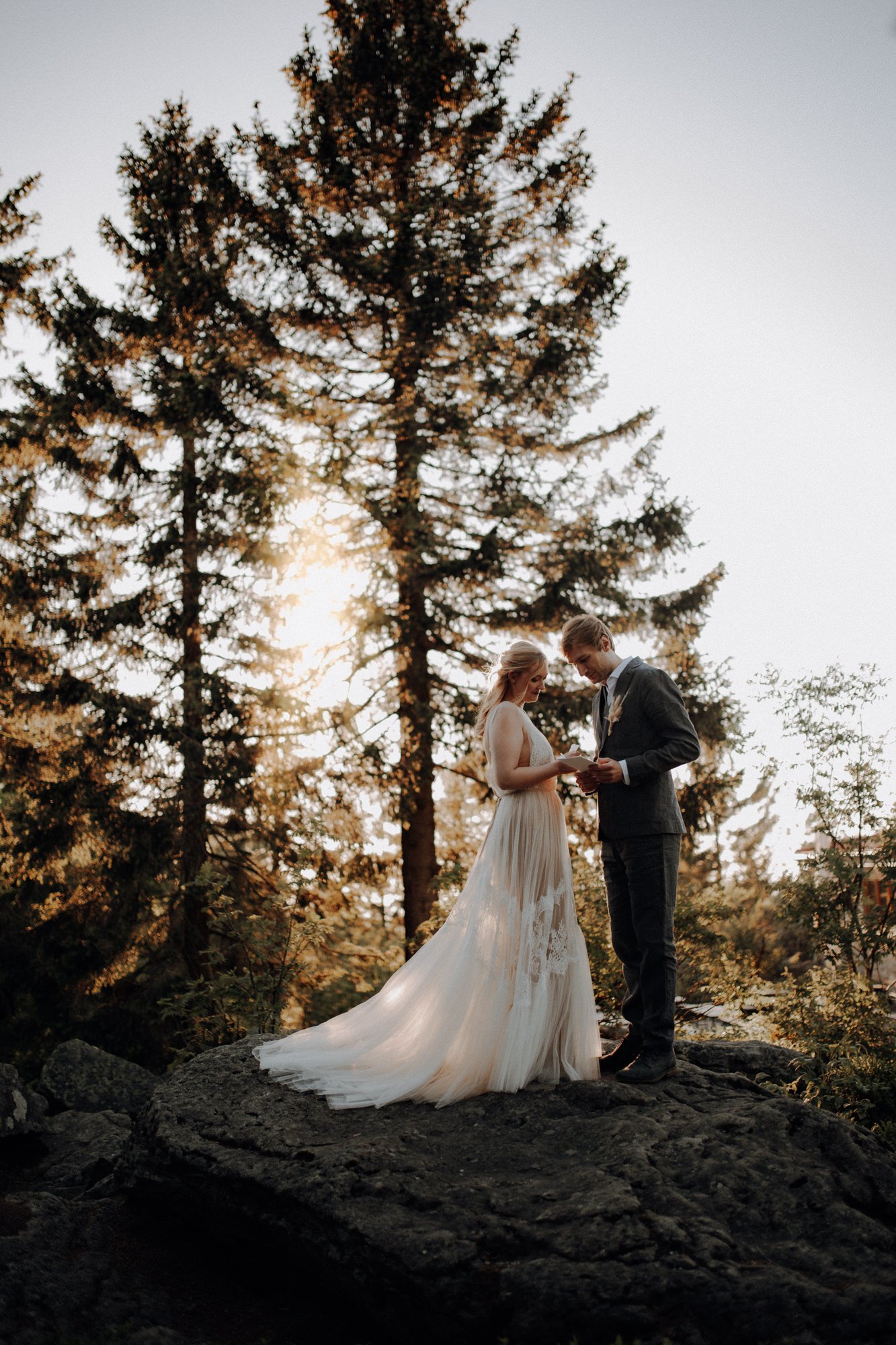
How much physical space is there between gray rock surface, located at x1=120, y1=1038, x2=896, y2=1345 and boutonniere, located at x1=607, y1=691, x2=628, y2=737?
1.86m

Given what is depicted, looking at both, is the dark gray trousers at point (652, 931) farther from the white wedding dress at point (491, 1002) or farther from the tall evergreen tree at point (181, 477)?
the tall evergreen tree at point (181, 477)

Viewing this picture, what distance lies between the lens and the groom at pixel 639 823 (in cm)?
445

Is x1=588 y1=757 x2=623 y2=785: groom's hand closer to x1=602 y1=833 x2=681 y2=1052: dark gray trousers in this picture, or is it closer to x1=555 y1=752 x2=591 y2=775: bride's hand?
x1=555 y1=752 x2=591 y2=775: bride's hand

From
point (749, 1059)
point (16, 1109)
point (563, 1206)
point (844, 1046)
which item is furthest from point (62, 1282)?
point (844, 1046)

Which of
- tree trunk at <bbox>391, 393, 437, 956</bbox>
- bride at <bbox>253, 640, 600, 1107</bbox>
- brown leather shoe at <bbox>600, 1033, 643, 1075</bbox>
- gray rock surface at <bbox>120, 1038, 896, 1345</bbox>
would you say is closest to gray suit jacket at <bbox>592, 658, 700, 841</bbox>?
bride at <bbox>253, 640, 600, 1107</bbox>

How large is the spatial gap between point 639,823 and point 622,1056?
135cm

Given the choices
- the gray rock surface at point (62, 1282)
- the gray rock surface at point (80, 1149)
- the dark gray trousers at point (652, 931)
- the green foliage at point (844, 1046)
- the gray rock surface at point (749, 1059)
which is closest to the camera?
the gray rock surface at point (62, 1282)

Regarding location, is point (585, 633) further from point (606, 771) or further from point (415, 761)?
point (415, 761)

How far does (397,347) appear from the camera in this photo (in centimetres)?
1255

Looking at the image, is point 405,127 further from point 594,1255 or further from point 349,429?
point 594,1255

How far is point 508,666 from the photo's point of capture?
5109 millimetres

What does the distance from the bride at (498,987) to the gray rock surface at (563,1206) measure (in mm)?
203

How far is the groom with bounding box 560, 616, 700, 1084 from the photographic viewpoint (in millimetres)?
4453

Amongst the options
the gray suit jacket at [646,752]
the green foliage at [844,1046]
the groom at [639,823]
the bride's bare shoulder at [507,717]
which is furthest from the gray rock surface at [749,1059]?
the bride's bare shoulder at [507,717]
